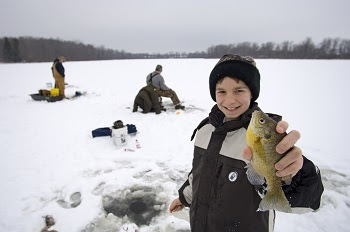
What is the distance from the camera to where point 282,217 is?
308 cm

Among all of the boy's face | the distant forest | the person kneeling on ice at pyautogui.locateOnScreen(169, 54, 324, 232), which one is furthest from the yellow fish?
the distant forest

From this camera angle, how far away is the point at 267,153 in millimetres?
1051

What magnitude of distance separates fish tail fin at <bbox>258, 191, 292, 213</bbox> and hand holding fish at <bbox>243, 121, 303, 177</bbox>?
0.12 meters

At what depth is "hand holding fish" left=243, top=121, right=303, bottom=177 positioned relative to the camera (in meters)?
1.00

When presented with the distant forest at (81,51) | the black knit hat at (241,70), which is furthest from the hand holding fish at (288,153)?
the distant forest at (81,51)

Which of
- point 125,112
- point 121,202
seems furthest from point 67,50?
point 121,202

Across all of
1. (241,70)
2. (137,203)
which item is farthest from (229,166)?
(137,203)

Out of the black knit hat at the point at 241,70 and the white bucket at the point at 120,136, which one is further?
the white bucket at the point at 120,136

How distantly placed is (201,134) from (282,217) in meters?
2.24

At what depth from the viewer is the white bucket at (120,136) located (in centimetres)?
532

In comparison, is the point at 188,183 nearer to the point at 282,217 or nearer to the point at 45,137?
the point at 282,217

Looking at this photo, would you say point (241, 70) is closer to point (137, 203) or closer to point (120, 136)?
point (137, 203)

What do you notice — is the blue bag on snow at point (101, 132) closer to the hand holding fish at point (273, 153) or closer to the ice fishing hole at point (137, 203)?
the ice fishing hole at point (137, 203)

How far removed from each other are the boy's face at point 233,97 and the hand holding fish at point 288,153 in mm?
593
